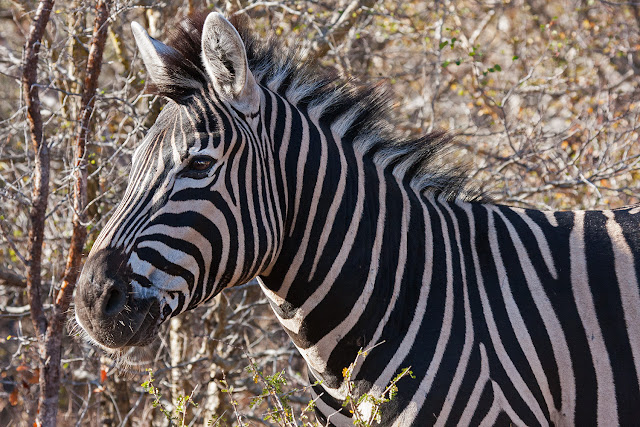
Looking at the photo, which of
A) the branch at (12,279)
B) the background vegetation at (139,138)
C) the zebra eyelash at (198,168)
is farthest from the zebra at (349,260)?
the branch at (12,279)

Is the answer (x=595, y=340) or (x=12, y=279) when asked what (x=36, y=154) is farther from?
(x=595, y=340)

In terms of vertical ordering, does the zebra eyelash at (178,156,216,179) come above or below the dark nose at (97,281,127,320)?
above

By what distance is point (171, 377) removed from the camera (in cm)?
598

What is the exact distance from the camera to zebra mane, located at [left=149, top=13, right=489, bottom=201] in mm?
3236

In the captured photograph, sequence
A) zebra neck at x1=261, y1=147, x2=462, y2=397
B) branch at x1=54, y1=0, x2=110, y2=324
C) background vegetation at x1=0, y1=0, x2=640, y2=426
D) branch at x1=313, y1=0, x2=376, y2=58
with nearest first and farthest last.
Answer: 1. zebra neck at x1=261, y1=147, x2=462, y2=397
2. branch at x1=54, y1=0, x2=110, y2=324
3. background vegetation at x1=0, y1=0, x2=640, y2=426
4. branch at x1=313, y1=0, x2=376, y2=58

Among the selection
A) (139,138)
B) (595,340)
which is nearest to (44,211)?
(139,138)

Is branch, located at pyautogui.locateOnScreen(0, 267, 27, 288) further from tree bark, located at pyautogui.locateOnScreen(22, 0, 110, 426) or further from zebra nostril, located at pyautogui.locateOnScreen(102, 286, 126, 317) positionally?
zebra nostril, located at pyautogui.locateOnScreen(102, 286, 126, 317)

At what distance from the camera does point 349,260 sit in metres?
2.98

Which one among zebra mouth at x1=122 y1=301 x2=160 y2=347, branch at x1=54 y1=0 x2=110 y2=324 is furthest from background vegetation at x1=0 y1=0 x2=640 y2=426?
zebra mouth at x1=122 y1=301 x2=160 y2=347

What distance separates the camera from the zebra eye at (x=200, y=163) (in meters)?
2.74

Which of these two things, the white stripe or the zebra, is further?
the white stripe

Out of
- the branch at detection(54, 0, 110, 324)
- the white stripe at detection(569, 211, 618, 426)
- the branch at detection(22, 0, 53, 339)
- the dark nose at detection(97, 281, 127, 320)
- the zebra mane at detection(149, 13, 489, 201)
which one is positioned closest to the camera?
the dark nose at detection(97, 281, 127, 320)

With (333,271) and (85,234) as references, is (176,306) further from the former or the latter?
(85,234)

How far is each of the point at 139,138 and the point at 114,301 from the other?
3.93 meters
